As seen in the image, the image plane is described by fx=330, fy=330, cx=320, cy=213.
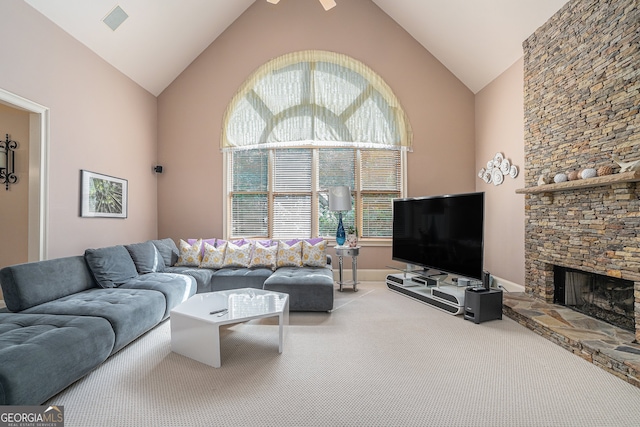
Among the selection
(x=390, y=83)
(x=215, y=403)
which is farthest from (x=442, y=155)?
(x=215, y=403)

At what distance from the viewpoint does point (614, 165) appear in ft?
9.31

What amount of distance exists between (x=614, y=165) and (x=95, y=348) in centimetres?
432

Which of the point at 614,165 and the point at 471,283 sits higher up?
the point at 614,165

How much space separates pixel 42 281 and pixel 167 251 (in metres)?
1.80

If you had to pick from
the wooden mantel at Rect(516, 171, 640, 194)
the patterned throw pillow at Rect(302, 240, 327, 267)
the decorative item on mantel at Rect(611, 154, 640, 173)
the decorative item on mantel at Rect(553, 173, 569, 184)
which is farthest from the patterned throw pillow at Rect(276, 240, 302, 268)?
the decorative item on mantel at Rect(611, 154, 640, 173)

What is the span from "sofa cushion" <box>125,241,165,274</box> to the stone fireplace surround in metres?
4.20

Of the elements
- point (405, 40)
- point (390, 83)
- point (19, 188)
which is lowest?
point (19, 188)

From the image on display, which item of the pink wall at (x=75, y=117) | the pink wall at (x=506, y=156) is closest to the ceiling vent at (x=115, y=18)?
Answer: the pink wall at (x=75, y=117)

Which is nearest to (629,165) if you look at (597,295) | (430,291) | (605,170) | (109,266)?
(605,170)

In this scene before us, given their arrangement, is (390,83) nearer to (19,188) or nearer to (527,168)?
(527,168)

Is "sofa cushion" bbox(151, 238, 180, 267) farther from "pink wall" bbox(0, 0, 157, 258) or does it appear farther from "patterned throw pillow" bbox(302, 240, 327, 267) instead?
"patterned throw pillow" bbox(302, 240, 327, 267)

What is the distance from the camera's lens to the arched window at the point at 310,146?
5418mm

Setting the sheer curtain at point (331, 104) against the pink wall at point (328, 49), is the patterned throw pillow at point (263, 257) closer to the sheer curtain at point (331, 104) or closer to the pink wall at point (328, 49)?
the pink wall at point (328, 49)

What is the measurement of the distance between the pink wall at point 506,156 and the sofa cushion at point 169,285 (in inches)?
164
